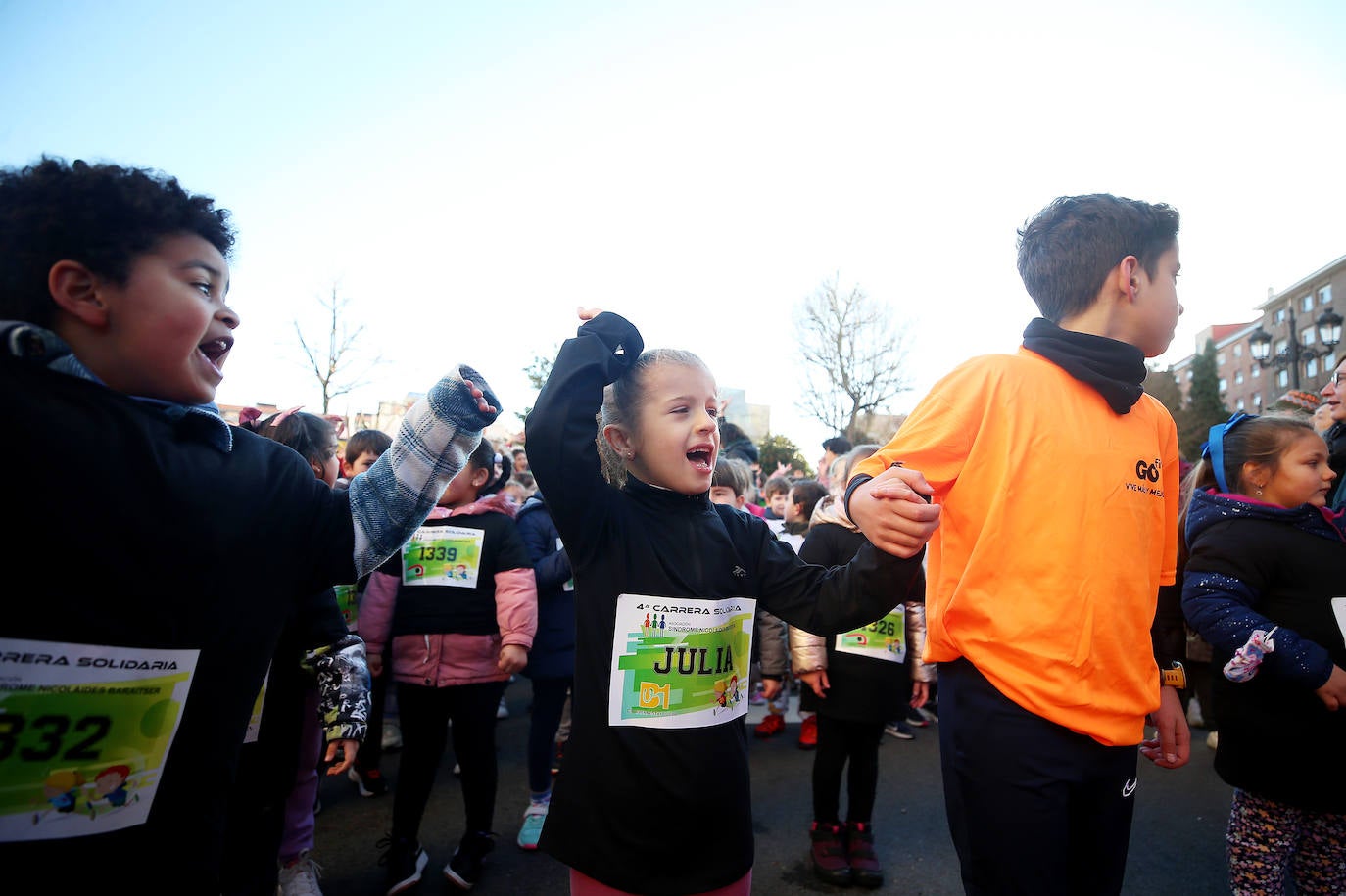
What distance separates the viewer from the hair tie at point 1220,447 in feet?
9.48

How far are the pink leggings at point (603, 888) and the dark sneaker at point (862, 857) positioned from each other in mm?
1817

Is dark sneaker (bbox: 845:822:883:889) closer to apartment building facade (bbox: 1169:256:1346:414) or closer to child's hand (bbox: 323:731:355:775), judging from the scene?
child's hand (bbox: 323:731:355:775)

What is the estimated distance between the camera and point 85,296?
1178mm

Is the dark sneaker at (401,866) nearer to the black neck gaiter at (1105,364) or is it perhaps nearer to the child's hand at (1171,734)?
the child's hand at (1171,734)

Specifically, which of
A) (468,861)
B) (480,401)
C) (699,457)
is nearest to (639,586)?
(699,457)

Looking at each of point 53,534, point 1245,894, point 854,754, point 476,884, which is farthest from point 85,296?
point 1245,894

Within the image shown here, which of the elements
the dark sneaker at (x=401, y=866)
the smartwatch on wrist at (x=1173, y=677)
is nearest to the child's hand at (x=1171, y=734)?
the smartwatch on wrist at (x=1173, y=677)

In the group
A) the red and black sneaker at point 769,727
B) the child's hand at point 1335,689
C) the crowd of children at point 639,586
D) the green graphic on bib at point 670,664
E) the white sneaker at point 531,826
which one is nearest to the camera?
the crowd of children at point 639,586

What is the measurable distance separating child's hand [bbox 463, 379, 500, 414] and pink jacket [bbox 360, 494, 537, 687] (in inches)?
71.8

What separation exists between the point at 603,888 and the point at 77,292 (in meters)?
1.67

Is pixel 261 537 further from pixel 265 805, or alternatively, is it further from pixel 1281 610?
pixel 1281 610

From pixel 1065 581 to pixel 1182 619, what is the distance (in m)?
1.57

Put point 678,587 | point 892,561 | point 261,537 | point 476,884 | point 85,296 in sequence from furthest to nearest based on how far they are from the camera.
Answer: point 476,884
point 678,587
point 892,561
point 261,537
point 85,296

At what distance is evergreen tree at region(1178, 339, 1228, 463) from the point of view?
34312 millimetres
